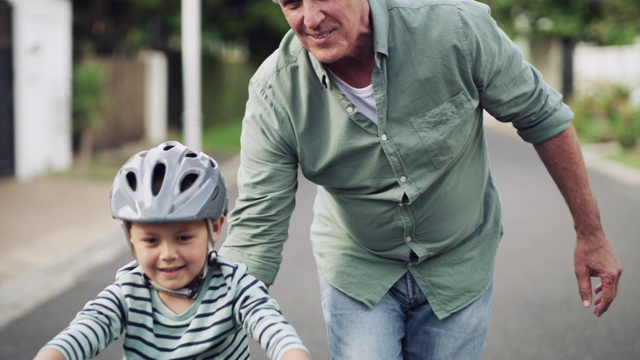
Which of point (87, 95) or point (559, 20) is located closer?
point (87, 95)

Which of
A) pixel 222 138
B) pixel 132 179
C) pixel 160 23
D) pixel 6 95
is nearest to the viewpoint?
pixel 132 179

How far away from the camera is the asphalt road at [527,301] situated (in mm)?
5871

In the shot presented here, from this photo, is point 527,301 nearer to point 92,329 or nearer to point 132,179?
point 132,179

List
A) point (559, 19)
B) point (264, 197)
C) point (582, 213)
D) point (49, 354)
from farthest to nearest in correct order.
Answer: point (559, 19), point (582, 213), point (264, 197), point (49, 354)

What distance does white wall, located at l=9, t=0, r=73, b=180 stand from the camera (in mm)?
13758

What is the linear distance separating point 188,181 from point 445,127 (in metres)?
0.82

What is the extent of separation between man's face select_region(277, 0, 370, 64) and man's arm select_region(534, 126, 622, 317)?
84 cm

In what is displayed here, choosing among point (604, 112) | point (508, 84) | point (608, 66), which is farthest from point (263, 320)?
point (608, 66)

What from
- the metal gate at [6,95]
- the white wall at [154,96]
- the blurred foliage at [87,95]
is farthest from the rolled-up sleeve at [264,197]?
the white wall at [154,96]

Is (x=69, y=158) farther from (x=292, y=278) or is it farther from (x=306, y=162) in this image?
(x=306, y=162)

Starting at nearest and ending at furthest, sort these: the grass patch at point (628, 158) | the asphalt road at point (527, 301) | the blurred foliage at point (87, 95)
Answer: the asphalt road at point (527, 301) < the blurred foliage at point (87, 95) < the grass patch at point (628, 158)

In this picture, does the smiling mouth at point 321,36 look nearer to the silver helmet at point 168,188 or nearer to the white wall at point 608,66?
the silver helmet at point 168,188

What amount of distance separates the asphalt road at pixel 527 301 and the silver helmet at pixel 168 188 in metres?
3.10

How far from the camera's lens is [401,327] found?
327 centimetres
